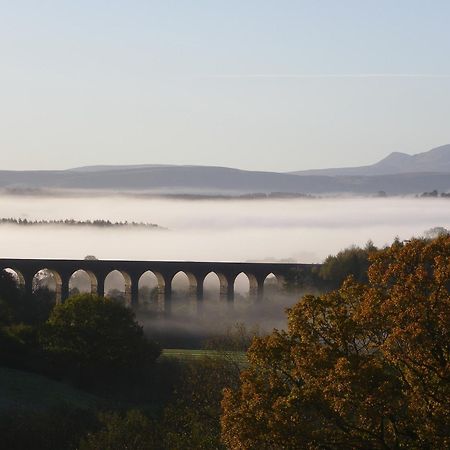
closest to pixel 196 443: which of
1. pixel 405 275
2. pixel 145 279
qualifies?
pixel 405 275

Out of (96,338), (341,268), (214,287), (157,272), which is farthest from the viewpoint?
(214,287)

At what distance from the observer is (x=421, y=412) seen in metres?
28.0

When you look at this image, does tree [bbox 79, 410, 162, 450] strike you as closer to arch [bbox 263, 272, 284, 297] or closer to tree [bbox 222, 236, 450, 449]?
tree [bbox 222, 236, 450, 449]

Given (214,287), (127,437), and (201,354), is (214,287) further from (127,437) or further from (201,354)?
(127,437)

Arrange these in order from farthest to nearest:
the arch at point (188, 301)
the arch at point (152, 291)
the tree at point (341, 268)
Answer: the tree at point (341, 268) < the arch at point (188, 301) < the arch at point (152, 291)

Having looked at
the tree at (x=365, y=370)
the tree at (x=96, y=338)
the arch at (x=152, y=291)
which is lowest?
the arch at (x=152, y=291)

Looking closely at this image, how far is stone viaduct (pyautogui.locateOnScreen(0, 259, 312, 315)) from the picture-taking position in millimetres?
94438

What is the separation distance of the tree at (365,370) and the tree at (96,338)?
36.1 meters

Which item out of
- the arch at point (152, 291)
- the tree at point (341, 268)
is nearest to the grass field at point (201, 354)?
the arch at point (152, 291)

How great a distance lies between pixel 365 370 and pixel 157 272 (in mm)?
75524

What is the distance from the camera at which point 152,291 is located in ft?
404

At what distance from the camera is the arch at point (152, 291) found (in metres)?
103

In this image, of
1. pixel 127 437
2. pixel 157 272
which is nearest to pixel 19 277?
pixel 157 272

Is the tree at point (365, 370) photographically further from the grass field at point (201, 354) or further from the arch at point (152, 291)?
the arch at point (152, 291)
